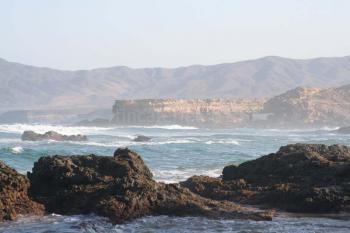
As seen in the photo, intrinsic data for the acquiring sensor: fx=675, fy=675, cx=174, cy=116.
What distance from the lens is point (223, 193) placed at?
13.7 m

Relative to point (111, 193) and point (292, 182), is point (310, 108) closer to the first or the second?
point (292, 182)

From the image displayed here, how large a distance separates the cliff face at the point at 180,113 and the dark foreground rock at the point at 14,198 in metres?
84.8

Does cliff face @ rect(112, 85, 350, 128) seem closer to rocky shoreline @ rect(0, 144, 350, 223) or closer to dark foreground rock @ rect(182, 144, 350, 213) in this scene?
dark foreground rock @ rect(182, 144, 350, 213)

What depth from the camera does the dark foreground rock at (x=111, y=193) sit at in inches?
429

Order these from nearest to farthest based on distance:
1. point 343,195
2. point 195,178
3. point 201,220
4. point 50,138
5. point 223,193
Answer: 1. point 201,220
2. point 343,195
3. point 223,193
4. point 195,178
5. point 50,138

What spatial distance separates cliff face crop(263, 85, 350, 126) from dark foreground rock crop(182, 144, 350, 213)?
80.5 m

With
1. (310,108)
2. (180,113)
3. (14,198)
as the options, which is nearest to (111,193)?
(14,198)

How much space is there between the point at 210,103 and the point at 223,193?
90.4 metres

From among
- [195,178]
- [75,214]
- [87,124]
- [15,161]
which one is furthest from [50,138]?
[87,124]

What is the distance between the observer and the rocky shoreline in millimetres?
10984

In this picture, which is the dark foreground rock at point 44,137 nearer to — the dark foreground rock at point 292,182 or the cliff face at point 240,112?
the dark foreground rock at point 292,182

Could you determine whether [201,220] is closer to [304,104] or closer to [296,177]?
[296,177]

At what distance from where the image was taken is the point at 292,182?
534 inches

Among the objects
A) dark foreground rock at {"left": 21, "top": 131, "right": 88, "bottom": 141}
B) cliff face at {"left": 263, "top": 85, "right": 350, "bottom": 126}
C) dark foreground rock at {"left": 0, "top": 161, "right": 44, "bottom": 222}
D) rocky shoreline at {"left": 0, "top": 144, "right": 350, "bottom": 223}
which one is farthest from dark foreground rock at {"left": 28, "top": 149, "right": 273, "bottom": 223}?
cliff face at {"left": 263, "top": 85, "right": 350, "bottom": 126}
